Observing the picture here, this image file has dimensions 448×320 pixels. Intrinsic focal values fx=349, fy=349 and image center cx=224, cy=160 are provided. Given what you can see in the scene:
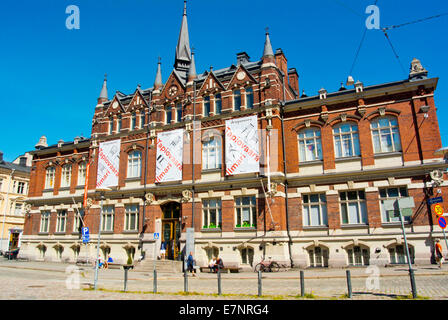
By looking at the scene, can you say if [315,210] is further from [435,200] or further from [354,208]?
[435,200]

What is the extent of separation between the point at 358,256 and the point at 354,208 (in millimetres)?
3165

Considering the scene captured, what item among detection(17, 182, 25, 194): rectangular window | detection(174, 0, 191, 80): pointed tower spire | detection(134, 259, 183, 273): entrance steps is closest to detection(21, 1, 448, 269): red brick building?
detection(134, 259, 183, 273): entrance steps

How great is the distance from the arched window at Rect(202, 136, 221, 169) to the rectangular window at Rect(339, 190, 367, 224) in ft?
32.2

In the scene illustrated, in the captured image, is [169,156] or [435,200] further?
[169,156]

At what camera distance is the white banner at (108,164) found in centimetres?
3241

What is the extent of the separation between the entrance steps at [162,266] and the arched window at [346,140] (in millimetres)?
14094

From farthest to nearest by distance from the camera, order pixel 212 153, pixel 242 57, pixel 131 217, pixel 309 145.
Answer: pixel 242 57, pixel 131 217, pixel 212 153, pixel 309 145

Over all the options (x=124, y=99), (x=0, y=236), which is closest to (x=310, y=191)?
(x=124, y=99)

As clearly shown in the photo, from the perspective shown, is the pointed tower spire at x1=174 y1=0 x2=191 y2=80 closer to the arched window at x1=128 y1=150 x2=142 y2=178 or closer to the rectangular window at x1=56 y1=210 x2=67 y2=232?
the arched window at x1=128 y1=150 x2=142 y2=178

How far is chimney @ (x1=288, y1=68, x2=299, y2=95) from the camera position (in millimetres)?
34594

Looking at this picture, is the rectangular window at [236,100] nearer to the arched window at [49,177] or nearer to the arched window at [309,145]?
the arched window at [309,145]

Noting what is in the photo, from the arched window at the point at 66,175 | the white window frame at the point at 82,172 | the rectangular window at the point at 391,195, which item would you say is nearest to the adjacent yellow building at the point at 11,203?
the arched window at the point at 66,175

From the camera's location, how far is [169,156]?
2952 centimetres

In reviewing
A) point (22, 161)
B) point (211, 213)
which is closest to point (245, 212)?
point (211, 213)
